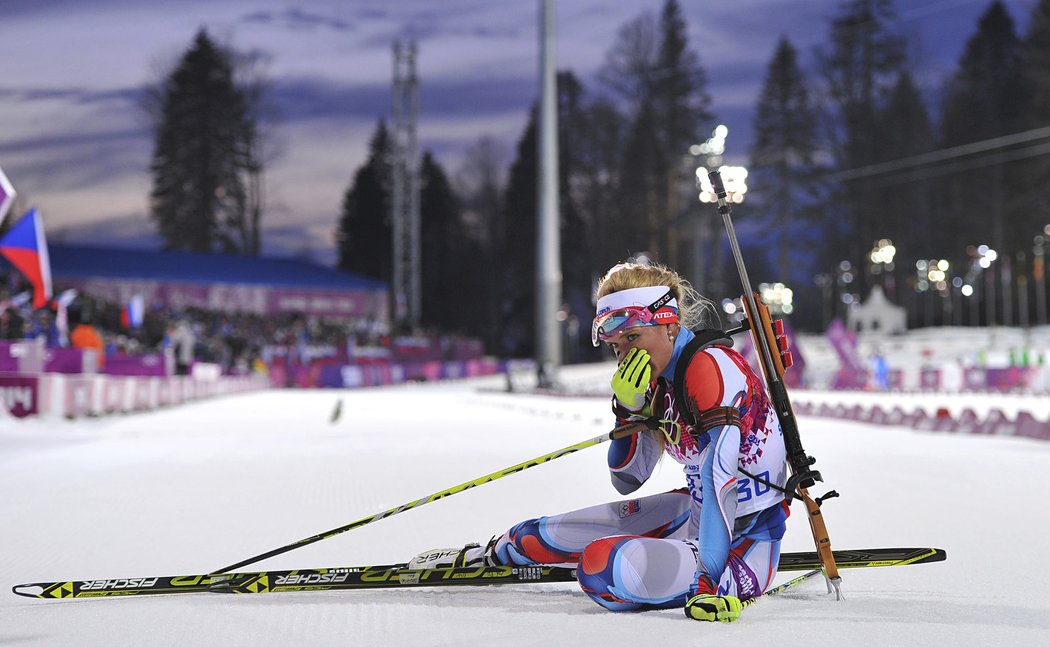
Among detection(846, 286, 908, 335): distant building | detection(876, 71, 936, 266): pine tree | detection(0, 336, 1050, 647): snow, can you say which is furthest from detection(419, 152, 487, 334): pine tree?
detection(0, 336, 1050, 647): snow

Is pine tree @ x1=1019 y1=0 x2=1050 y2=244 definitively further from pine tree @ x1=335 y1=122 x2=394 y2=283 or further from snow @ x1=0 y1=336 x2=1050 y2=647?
snow @ x1=0 y1=336 x2=1050 y2=647

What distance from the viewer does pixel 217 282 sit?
40.7m

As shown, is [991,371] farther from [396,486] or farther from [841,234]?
[841,234]

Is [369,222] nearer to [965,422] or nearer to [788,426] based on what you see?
[965,422]

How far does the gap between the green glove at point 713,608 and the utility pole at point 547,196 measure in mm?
24872

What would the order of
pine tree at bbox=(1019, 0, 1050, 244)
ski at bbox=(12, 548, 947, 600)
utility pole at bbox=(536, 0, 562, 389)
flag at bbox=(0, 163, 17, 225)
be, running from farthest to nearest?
1. pine tree at bbox=(1019, 0, 1050, 244)
2. utility pole at bbox=(536, 0, 562, 389)
3. flag at bbox=(0, 163, 17, 225)
4. ski at bbox=(12, 548, 947, 600)

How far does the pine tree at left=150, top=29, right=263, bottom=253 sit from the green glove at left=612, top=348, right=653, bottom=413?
2205 inches

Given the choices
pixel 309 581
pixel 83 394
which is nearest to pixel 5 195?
pixel 83 394

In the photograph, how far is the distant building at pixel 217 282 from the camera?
37.7 meters

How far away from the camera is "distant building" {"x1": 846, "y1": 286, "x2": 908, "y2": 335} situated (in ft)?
174

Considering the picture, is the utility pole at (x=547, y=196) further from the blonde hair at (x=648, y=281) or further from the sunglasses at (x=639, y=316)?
the sunglasses at (x=639, y=316)

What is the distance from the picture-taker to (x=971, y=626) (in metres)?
3.16

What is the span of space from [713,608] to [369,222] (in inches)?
3040

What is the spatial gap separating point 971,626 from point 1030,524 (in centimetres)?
252
